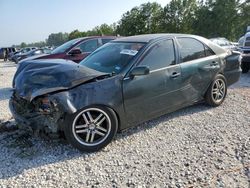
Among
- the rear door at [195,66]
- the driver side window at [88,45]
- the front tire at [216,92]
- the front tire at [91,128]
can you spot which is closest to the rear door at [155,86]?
the rear door at [195,66]

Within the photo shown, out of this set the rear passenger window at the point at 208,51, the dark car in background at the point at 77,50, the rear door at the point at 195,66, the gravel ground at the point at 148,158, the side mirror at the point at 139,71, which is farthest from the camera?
the dark car in background at the point at 77,50

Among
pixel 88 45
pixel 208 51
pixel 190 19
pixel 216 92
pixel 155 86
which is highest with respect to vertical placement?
pixel 190 19

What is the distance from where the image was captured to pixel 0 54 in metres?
42.0

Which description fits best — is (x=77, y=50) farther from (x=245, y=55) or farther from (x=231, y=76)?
(x=245, y=55)

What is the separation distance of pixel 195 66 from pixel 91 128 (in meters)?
2.34

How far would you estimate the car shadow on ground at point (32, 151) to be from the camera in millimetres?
3664

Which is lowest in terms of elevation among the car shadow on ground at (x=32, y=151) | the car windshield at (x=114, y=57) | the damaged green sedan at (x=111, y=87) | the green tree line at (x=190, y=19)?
the car shadow on ground at (x=32, y=151)

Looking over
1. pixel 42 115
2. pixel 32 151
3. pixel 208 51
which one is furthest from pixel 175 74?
pixel 32 151

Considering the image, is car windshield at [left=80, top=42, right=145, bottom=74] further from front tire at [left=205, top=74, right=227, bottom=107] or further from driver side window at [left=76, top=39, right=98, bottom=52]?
driver side window at [left=76, top=39, right=98, bottom=52]

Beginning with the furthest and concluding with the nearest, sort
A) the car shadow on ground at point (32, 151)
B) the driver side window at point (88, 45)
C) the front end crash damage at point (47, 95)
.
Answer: the driver side window at point (88, 45)
the front end crash damage at point (47, 95)
the car shadow on ground at point (32, 151)

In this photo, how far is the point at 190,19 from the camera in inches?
2256

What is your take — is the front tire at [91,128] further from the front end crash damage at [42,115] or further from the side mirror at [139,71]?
the side mirror at [139,71]

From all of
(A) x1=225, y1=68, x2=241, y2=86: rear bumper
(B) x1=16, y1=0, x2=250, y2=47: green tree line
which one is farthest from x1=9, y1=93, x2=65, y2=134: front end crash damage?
(B) x1=16, y1=0, x2=250, y2=47: green tree line

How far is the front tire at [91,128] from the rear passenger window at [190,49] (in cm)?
187
